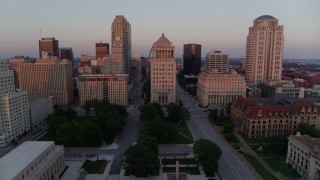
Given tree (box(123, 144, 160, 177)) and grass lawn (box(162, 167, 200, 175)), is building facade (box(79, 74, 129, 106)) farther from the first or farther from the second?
tree (box(123, 144, 160, 177))

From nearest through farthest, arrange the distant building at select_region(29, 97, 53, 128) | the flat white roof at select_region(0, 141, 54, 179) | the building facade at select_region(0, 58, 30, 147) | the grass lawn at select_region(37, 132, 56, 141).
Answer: the flat white roof at select_region(0, 141, 54, 179), the building facade at select_region(0, 58, 30, 147), the grass lawn at select_region(37, 132, 56, 141), the distant building at select_region(29, 97, 53, 128)

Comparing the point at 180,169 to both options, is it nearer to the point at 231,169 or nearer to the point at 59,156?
the point at 231,169

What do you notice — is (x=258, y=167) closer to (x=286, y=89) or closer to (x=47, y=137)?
(x=47, y=137)

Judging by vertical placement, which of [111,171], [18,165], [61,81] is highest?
[61,81]

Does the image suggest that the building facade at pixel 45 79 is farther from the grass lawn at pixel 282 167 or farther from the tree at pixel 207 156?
the grass lawn at pixel 282 167

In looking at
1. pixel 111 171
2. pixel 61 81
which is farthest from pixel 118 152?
pixel 61 81

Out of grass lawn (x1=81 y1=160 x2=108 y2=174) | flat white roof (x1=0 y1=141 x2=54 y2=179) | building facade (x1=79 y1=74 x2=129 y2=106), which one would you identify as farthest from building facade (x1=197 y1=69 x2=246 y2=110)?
flat white roof (x1=0 y1=141 x2=54 y2=179)

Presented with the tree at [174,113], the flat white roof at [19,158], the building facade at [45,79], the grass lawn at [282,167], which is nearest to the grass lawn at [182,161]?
the grass lawn at [282,167]
